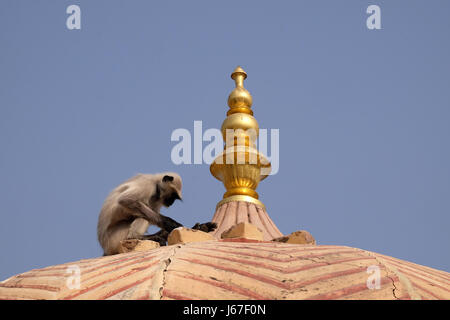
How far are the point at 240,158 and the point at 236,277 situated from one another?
557cm

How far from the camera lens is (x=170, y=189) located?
8.98 metres

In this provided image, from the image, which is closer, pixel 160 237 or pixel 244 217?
pixel 160 237

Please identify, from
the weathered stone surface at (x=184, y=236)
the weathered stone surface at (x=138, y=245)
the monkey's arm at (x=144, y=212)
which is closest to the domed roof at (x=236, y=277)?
the weathered stone surface at (x=184, y=236)

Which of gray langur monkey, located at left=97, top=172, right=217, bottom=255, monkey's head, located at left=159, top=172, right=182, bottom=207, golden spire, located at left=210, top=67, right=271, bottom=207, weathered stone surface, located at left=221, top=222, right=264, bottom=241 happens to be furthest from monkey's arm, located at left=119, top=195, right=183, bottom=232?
weathered stone surface, located at left=221, top=222, right=264, bottom=241

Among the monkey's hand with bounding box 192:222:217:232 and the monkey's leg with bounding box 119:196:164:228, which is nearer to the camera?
the monkey's hand with bounding box 192:222:217:232

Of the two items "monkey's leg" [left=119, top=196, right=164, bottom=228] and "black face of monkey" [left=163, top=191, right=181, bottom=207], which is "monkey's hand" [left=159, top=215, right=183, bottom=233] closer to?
"monkey's leg" [left=119, top=196, right=164, bottom=228]

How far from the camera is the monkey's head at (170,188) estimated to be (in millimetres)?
8922

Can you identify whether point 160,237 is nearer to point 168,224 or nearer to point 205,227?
point 205,227

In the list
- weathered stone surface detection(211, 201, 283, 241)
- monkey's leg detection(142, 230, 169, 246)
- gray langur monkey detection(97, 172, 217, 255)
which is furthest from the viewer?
gray langur monkey detection(97, 172, 217, 255)

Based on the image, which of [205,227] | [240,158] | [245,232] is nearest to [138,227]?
[205,227]

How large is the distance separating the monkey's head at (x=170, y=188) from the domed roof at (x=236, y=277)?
469 cm

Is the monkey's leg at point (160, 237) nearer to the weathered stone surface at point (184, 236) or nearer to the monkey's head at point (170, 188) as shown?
the monkey's head at point (170, 188)

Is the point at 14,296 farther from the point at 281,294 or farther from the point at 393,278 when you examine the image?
the point at 393,278

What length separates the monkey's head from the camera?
8.92m
